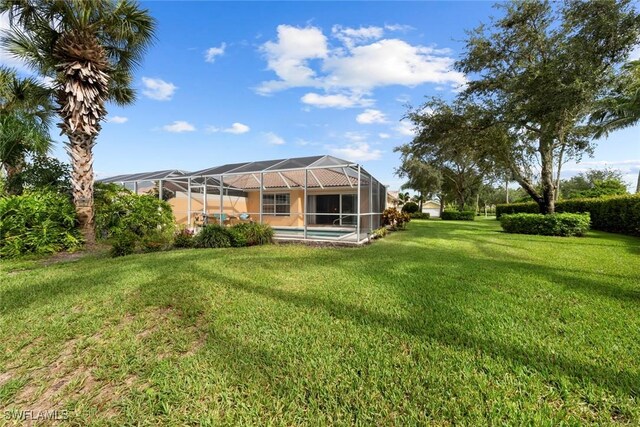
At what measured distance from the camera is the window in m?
17.3

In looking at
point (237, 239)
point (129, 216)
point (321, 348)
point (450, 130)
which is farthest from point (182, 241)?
point (450, 130)

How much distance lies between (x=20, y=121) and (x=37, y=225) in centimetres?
367

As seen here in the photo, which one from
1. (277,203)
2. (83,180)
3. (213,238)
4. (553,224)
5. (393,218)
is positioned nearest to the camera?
(83,180)

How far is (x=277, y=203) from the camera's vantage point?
1762 cm

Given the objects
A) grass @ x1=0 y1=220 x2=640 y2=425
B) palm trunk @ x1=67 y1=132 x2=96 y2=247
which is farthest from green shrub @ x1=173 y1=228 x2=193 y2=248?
grass @ x1=0 y1=220 x2=640 y2=425

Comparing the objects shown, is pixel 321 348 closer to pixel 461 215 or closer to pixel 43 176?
pixel 43 176

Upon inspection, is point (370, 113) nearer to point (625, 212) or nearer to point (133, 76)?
point (133, 76)

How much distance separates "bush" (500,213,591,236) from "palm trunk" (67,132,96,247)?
17551 mm

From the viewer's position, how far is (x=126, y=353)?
8.55ft

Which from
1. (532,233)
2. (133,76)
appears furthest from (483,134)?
(133,76)

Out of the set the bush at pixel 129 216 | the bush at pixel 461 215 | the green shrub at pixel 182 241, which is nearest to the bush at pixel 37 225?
the bush at pixel 129 216

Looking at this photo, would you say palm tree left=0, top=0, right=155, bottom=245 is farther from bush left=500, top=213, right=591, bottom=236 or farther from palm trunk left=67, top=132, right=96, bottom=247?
bush left=500, top=213, right=591, bottom=236

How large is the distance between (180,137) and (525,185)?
67.1 feet

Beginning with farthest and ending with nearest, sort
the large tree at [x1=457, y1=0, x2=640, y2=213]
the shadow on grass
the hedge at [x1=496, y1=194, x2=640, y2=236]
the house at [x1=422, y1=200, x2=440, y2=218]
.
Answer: the house at [x1=422, y1=200, x2=440, y2=218] → the hedge at [x1=496, y1=194, x2=640, y2=236] → the large tree at [x1=457, y1=0, x2=640, y2=213] → the shadow on grass
